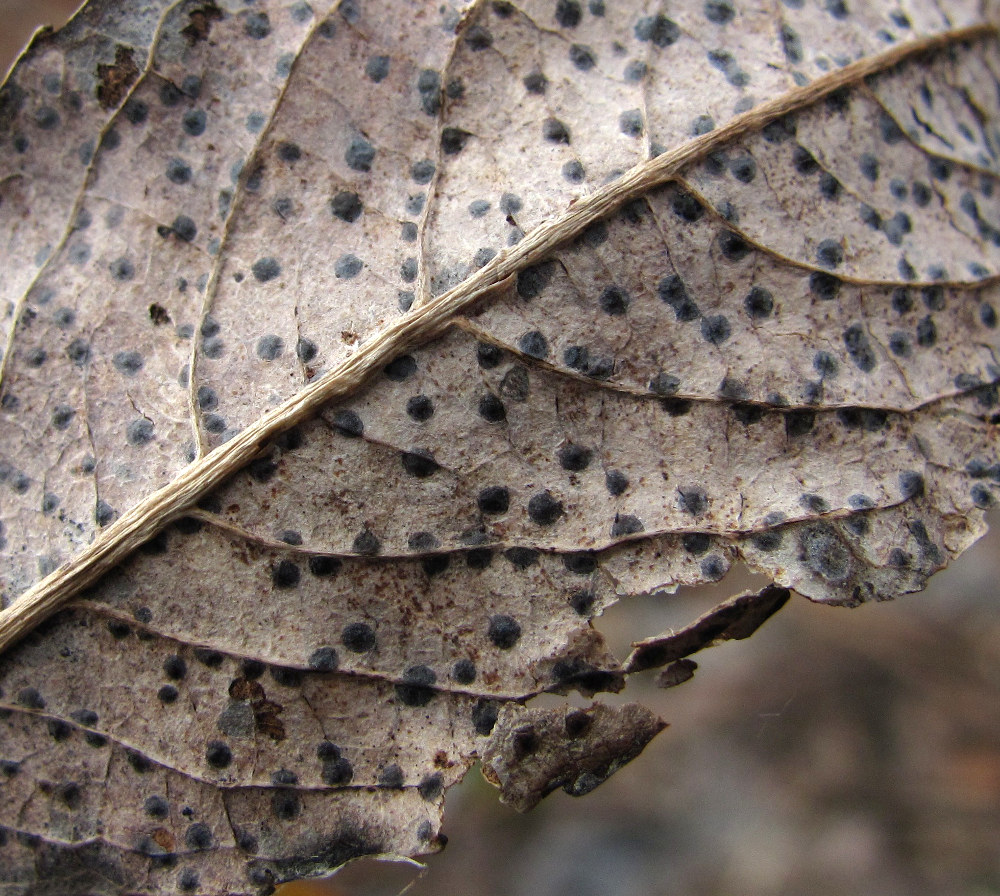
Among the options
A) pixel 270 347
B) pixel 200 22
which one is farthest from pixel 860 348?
pixel 200 22

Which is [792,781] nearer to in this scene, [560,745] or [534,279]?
[560,745]

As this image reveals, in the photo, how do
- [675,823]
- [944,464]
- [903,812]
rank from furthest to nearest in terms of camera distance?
[675,823], [903,812], [944,464]

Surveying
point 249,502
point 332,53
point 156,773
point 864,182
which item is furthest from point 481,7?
point 156,773

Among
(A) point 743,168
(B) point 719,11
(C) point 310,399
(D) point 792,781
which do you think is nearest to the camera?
(C) point 310,399

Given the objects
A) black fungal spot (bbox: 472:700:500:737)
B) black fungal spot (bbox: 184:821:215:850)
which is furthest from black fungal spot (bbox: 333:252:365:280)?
black fungal spot (bbox: 184:821:215:850)

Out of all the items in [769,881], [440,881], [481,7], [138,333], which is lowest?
[769,881]

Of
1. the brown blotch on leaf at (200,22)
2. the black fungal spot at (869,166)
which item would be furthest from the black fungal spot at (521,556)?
the brown blotch on leaf at (200,22)

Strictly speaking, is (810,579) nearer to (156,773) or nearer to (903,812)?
(156,773)
